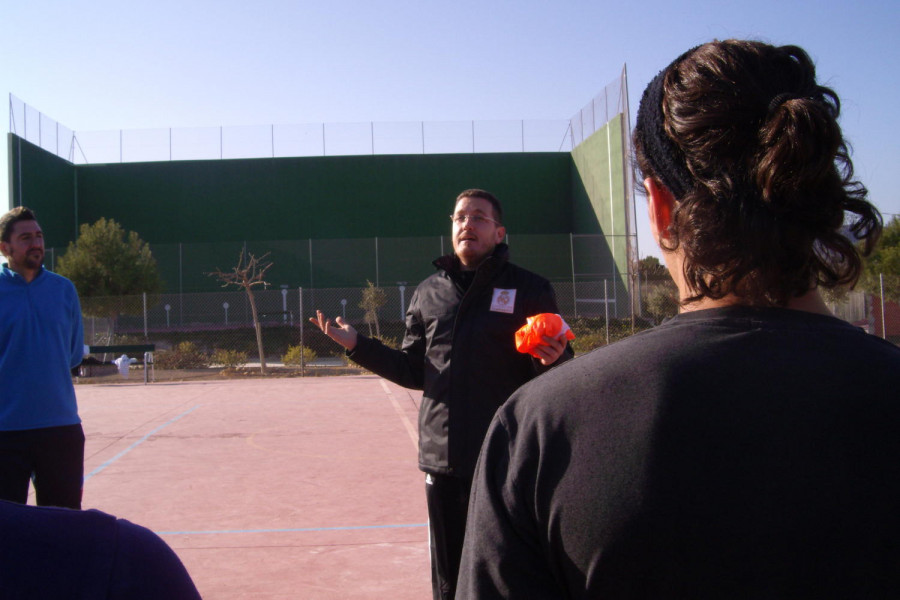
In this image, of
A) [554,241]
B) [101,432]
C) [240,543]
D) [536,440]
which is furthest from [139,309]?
[536,440]

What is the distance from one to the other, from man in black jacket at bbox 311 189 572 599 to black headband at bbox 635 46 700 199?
190 centimetres

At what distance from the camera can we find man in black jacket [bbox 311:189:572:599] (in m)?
3.12

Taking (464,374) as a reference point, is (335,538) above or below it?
below

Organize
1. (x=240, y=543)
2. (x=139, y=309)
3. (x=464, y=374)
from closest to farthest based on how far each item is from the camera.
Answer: (x=464, y=374), (x=240, y=543), (x=139, y=309)

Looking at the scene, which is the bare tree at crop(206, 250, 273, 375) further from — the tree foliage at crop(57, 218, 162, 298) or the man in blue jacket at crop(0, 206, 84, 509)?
the man in blue jacket at crop(0, 206, 84, 509)

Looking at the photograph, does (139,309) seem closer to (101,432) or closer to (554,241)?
(101,432)

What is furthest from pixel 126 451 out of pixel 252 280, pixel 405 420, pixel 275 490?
pixel 252 280

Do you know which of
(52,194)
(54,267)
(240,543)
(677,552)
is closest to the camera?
(677,552)

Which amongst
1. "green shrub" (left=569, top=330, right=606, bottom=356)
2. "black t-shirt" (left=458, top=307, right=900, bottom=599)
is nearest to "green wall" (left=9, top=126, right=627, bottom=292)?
"green shrub" (left=569, top=330, right=606, bottom=356)

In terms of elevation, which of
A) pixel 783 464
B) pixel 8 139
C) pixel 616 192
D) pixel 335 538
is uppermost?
pixel 8 139

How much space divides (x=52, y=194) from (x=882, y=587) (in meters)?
35.6

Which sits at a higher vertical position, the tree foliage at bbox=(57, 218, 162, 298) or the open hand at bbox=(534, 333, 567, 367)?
the tree foliage at bbox=(57, 218, 162, 298)

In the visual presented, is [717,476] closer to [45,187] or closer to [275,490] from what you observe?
[275,490]

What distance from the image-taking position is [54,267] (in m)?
27.9
